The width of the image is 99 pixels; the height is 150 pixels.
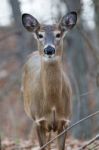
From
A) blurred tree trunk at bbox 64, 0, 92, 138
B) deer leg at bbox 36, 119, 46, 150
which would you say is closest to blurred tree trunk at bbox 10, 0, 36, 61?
blurred tree trunk at bbox 64, 0, 92, 138

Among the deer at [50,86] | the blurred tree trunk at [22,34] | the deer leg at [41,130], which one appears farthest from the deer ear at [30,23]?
the blurred tree trunk at [22,34]

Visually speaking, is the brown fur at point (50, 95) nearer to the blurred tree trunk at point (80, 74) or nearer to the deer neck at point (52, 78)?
the deer neck at point (52, 78)

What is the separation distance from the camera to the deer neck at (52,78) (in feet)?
30.7

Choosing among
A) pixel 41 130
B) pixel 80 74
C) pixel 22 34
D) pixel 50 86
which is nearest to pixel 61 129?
pixel 41 130

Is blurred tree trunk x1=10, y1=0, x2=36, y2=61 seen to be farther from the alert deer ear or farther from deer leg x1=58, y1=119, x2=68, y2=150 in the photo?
deer leg x1=58, y1=119, x2=68, y2=150

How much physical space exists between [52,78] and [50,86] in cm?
10

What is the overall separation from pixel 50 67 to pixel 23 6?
3.98 metres

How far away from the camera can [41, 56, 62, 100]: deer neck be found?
9.35 meters

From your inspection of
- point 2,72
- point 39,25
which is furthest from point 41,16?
point 2,72

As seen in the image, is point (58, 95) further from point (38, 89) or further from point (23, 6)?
point (23, 6)

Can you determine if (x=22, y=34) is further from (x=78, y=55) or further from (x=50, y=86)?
(x=50, y=86)

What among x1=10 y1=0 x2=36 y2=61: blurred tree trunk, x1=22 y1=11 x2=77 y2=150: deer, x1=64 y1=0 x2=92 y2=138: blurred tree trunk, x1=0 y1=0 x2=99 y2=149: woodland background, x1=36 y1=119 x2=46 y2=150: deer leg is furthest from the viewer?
x1=64 y1=0 x2=92 y2=138: blurred tree trunk

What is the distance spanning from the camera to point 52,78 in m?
9.43

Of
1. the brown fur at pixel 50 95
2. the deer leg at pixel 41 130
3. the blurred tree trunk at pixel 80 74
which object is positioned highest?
the brown fur at pixel 50 95
